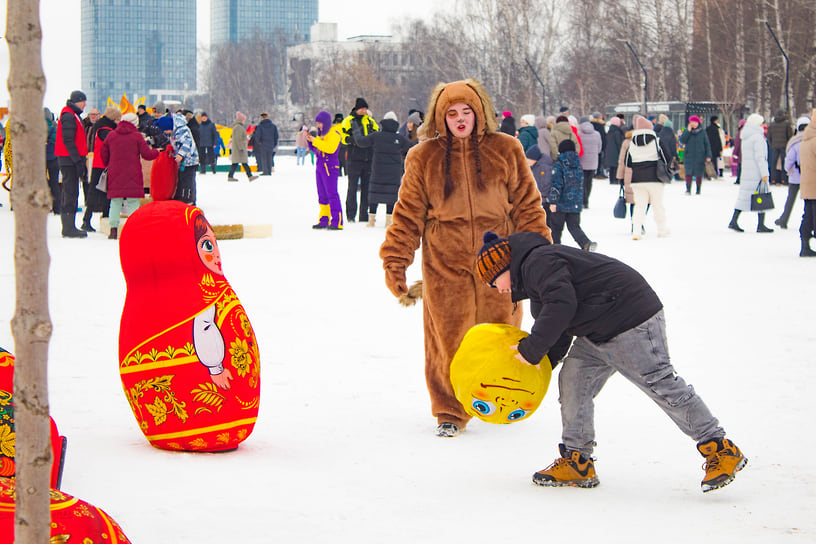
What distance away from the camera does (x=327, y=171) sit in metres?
14.5

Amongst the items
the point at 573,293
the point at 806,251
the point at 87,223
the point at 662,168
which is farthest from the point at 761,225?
the point at 573,293

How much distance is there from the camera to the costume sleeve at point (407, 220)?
518 cm

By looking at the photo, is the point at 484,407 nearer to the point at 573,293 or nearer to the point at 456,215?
the point at 573,293

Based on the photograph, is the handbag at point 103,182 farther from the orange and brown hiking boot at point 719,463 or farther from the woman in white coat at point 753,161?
the orange and brown hiking boot at point 719,463

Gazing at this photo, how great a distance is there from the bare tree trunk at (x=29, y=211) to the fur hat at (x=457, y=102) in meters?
3.24

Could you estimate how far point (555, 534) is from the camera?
377 cm

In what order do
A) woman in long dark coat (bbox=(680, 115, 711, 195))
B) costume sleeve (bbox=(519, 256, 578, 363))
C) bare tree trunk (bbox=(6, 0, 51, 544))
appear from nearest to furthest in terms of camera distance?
bare tree trunk (bbox=(6, 0, 51, 544))
costume sleeve (bbox=(519, 256, 578, 363))
woman in long dark coat (bbox=(680, 115, 711, 195))

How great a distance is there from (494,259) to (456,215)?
0.89 m

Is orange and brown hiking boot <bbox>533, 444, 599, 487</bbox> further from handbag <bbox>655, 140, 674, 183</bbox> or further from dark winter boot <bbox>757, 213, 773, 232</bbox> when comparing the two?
dark winter boot <bbox>757, 213, 773, 232</bbox>

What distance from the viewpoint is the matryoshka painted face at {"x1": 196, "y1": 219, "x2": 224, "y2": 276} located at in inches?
181

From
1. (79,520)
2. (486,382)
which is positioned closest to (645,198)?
(486,382)

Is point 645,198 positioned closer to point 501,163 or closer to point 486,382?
point 501,163

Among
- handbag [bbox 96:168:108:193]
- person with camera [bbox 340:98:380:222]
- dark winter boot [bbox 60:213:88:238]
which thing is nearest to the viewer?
handbag [bbox 96:168:108:193]

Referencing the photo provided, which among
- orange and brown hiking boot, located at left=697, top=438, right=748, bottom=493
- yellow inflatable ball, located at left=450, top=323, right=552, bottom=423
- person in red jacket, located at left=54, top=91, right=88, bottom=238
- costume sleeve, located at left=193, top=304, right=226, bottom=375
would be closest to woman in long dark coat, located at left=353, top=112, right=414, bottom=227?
person in red jacket, located at left=54, top=91, right=88, bottom=238
